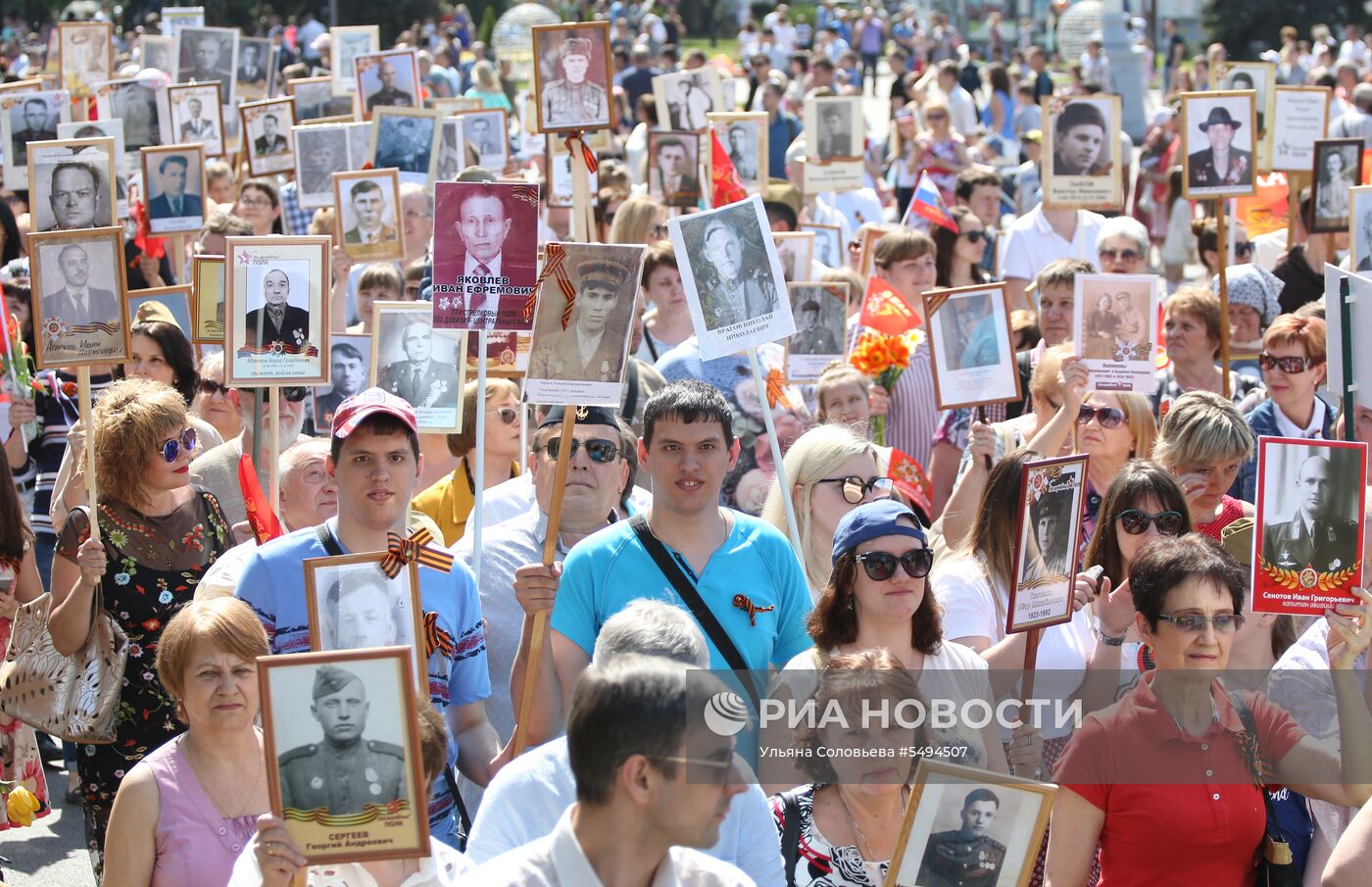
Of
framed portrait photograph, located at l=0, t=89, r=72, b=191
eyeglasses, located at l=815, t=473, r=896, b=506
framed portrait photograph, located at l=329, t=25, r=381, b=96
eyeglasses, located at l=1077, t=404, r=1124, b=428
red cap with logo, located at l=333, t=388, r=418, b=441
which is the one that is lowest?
eyeglasses, located at l=815, t=473, r=896, b=506

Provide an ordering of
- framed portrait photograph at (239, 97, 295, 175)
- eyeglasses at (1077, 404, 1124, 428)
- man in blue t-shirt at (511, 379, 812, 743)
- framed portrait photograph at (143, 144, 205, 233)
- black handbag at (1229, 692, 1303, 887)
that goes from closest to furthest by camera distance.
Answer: black handbag at (1229, 692, 1303, 887)
man in blue t-shirt at (511, 379, 812, 743)
eyeglasses at (1077, 404, 1124, 428)
framed portrait photograph at (143, 144, 205, 233)
framed portrait photograph at (239, 97, 295, 175)

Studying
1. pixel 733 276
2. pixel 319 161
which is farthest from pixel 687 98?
pixel 733 276

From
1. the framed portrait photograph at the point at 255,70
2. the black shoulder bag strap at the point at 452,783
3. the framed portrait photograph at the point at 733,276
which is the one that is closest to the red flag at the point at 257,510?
the black shoulder bag strap at the point at 452,783

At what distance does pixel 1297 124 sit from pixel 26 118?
7.92 metres

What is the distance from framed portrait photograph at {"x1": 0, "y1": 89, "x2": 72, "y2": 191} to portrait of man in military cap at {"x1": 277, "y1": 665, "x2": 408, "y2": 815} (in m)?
8.75

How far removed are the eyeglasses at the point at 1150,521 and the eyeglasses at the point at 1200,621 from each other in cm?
90

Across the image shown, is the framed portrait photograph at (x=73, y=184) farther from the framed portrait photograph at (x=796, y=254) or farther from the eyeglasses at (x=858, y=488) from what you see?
the eyeglasses at (x=858, y=488)

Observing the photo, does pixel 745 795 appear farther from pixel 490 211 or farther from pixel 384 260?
pixel 384 260

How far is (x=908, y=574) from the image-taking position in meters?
4.41

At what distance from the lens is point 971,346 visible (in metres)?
Answer: 6.91

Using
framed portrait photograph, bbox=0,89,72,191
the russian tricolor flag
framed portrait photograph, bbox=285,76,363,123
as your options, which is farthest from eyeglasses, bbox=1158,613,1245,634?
framed portrait photograph, bbox=285,76,363,123

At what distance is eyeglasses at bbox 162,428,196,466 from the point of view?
210 inches

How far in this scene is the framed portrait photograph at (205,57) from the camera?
13.6m

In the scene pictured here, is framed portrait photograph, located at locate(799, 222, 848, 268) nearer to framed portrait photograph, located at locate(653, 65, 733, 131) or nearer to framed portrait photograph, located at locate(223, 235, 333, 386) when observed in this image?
framed portrait photograph, located at locate(653, 65, 733, 131)
